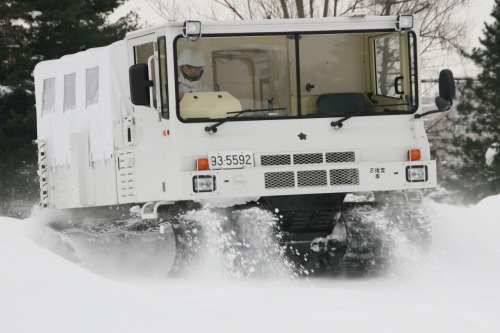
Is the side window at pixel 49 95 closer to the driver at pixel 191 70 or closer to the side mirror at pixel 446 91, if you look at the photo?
the driver at pixel 191 70

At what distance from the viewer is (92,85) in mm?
15055

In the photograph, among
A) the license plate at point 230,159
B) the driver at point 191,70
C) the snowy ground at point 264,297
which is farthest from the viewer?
the driver at point 191,70

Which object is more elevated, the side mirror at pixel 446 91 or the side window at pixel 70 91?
the side window at pixel 70 91

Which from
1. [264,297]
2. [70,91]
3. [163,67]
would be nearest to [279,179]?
[163,67]

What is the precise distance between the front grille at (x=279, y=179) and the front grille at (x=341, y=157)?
482 millimetres

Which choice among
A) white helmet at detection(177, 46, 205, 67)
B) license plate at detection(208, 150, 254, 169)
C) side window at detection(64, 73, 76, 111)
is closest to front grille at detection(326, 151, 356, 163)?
license plate at detection(208, 150, 254, 169)

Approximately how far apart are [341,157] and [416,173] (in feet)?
2.65

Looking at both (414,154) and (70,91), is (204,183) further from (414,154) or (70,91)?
(70,91)

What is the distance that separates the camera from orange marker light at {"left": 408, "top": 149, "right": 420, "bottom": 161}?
520 inches

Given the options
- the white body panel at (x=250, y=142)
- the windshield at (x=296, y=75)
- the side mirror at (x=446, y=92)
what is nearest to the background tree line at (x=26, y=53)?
the white body panel at (x=250, y=142)

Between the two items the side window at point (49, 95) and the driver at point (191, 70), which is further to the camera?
the side window at point (49, 95)

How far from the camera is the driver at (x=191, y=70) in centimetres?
1276

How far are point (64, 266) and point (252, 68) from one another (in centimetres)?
457

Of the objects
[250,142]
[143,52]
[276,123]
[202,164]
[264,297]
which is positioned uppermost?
[143,52]
